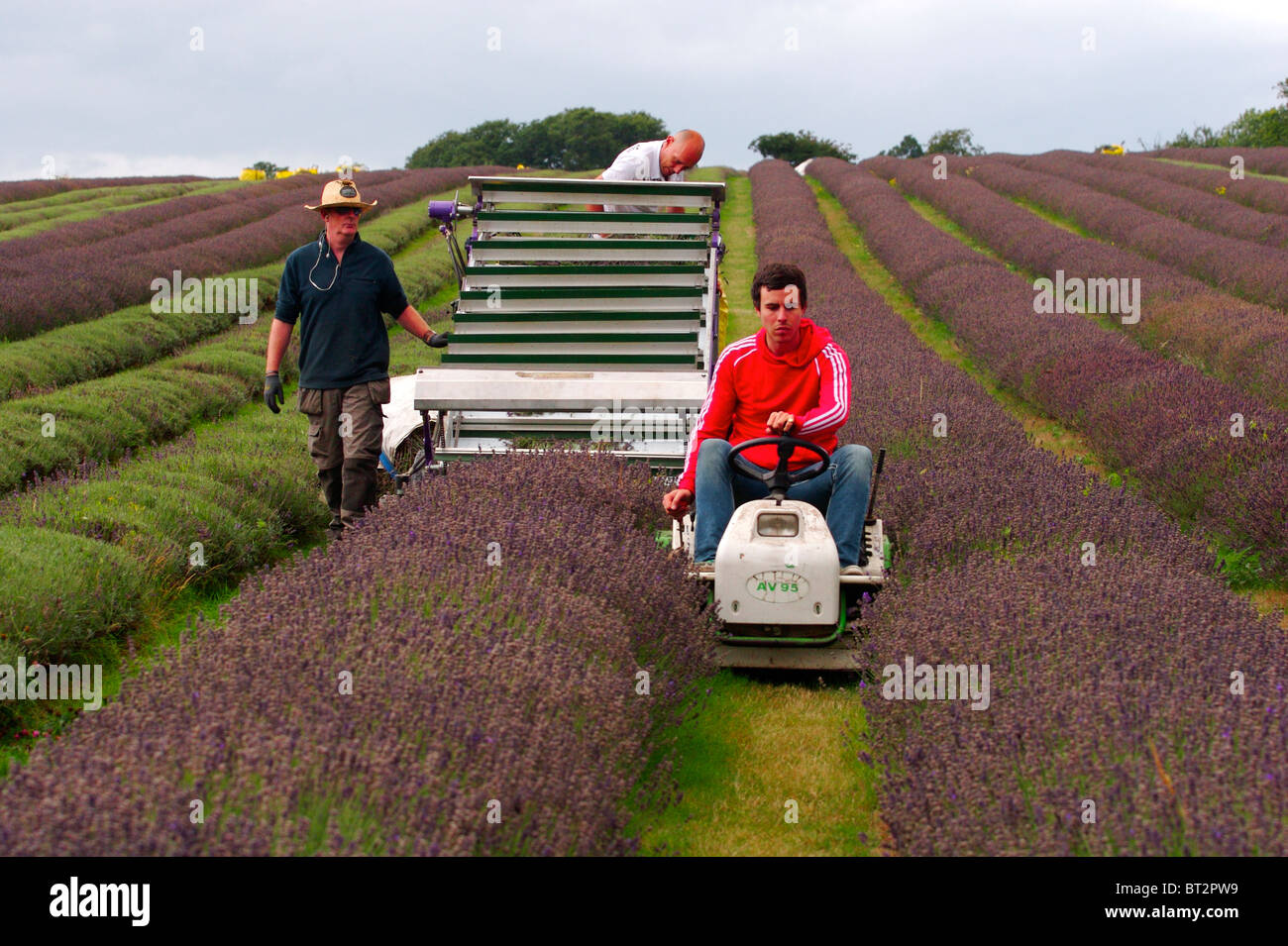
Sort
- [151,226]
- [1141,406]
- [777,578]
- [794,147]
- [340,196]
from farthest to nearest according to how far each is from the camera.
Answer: [794,147] < [151,226] < [1141,406] < [340,196] < [777,578]

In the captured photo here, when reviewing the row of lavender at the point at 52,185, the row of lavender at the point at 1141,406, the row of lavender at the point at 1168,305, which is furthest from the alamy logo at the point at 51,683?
the row of lavender at the point at 52,185

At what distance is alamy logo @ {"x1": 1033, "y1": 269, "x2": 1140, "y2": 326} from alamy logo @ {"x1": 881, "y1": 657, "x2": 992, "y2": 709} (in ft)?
28.0

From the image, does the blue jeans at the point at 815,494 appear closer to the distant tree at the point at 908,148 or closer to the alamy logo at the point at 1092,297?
the alamy logo at the point at 1092,297

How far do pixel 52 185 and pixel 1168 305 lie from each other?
96.4 feet

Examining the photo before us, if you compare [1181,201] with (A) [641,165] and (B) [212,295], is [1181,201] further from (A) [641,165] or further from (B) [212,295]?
(A) [641,165]

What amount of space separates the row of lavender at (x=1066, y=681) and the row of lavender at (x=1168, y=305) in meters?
4.00

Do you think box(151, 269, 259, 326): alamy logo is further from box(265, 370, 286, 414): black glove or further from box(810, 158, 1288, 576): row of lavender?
box(265, 370, 286, 414): black glove

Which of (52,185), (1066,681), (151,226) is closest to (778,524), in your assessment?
(1066,681)

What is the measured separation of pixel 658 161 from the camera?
7086 millimetres

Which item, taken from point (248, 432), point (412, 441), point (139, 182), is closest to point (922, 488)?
point (412, 441)

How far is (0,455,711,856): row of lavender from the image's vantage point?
6.82ft

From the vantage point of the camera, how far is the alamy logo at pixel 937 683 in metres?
3.09

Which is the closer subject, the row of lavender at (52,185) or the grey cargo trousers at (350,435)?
the grey cargo trousers at (350,435)

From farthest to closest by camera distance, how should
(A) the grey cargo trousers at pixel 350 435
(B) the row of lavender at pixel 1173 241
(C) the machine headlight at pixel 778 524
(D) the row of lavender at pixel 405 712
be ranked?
(B) the row of lavender at pixel 1173 241 → (A) the grey cargo trousers at pixel 350 435 → (C) the machine headlight at pixel 778 524 → (D) the row of lavender at pixel 405 712
